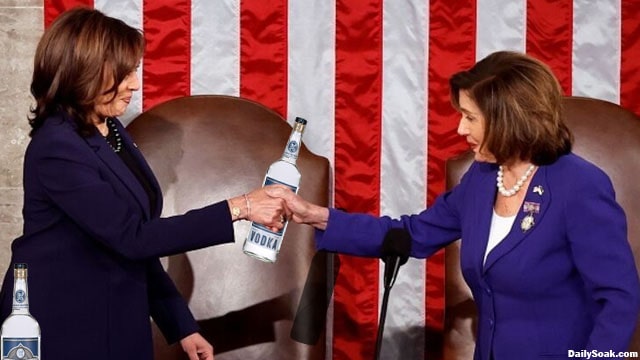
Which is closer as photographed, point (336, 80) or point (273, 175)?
point (273, 175)

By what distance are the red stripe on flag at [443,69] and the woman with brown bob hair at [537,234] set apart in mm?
965

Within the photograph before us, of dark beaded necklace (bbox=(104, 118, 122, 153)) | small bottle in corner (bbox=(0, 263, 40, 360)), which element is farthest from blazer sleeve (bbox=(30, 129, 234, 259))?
small bottle in corner (bbox=(0, 263, 40, 360))

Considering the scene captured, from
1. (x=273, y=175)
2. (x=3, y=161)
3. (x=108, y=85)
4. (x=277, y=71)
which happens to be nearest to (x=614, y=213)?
(x=273, y=175)

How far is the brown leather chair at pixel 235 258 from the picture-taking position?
3260mm

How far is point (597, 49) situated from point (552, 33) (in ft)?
0.53

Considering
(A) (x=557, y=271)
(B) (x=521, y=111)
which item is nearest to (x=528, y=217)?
(A) (x=557, y=271)

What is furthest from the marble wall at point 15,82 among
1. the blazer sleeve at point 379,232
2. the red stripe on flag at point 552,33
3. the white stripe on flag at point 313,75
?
the red stripe on flag at point 552,33

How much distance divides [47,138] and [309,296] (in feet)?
3.79

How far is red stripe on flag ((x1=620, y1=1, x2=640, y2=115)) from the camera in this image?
11.4 ft

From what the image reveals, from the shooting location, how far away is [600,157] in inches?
129

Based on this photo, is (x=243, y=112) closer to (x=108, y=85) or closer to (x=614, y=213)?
(x=108, y=85)

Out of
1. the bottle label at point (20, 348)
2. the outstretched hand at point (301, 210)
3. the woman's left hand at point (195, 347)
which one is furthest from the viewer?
the woman's left hand at point (195, 347)

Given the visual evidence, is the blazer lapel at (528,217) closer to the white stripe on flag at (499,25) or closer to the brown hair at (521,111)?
the brown hair at (521,111)

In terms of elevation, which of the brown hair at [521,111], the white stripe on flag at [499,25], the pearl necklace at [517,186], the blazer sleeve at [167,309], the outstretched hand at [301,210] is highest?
the white stripe on flag at [499,25]
